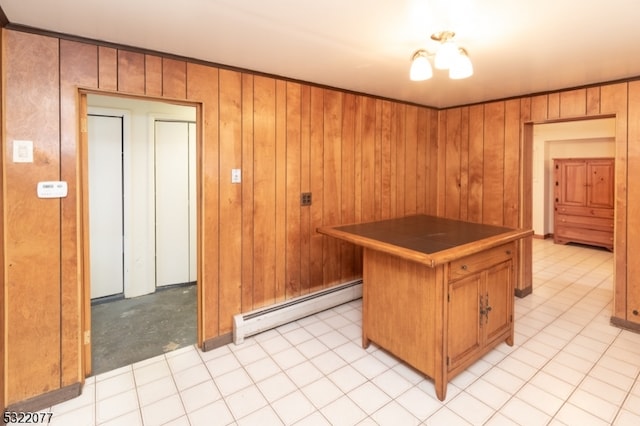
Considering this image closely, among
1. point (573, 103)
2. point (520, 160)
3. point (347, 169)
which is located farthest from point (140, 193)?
point (573, 103)

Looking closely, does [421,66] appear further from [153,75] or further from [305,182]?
[153,75]

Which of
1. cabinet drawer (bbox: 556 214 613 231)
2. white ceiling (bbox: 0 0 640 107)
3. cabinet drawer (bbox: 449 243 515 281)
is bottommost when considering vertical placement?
cabinet drawer (bbox: 449 243 515 281)

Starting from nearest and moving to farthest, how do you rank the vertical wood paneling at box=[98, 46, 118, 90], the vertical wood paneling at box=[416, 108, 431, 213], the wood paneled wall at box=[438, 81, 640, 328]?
the vertical wood paneling at box=[98, 46, 118, 90] < the wood paneled wall at box=[438, 81, 640, 328] < the vertical wood paneling at box=[416, 108, 431, 213]

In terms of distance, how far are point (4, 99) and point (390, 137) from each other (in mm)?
3272

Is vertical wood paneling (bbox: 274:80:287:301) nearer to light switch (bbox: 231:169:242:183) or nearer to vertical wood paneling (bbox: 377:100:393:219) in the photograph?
light switch (bbox: 231:169:242:183)

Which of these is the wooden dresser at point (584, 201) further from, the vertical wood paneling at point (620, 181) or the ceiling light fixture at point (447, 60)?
the ceiling light fixture at point (447, 60)

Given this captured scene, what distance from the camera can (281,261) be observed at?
3053 millimetres

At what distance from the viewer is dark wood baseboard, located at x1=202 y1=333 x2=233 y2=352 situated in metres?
2.62

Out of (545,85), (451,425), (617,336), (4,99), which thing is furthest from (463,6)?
(617,336)

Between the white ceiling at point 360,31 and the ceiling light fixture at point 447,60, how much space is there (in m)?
0.08

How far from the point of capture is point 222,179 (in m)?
2.64

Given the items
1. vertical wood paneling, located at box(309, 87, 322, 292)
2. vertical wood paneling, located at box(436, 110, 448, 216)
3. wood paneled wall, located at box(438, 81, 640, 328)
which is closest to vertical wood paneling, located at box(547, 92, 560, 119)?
wood paneled wall, located at box(438, 81, 640, 328)

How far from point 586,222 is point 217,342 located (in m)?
6.62

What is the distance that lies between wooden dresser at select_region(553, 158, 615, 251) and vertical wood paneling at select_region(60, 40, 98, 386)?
7.29m
